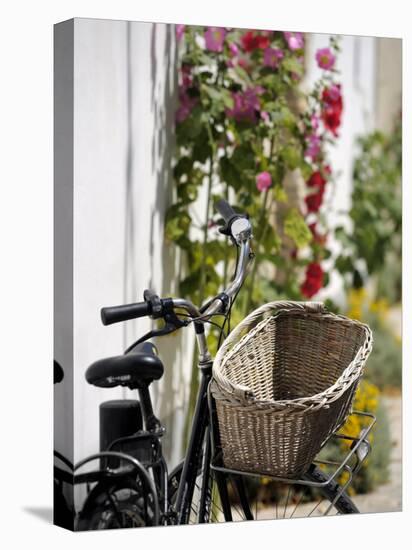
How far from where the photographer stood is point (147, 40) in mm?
3721

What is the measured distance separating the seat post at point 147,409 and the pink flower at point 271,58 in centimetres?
164

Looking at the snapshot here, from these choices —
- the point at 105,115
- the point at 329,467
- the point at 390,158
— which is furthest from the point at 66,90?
the point at 390,158

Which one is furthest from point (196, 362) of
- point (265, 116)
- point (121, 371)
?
point (265, 116)

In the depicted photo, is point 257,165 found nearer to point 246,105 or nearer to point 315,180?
point 246,105

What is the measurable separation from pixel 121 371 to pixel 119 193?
64 centimetres

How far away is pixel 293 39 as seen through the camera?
14.1 feet

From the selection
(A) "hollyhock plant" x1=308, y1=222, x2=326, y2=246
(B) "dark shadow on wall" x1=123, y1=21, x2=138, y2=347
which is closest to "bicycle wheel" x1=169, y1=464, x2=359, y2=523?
(B) "dark shadow on wall" x1=123, y1=21, x2=138, y2=347

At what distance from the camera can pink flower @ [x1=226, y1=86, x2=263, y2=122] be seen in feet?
13.6

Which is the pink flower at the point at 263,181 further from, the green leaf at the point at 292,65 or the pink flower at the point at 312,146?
the green leaf at the point at 292,65

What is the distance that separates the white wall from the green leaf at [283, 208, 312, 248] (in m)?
0.74

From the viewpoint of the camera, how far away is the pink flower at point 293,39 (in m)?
4.30

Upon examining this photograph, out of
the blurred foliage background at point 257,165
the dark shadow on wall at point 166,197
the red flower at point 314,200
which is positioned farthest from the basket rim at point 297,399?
the red flower at point 314,200

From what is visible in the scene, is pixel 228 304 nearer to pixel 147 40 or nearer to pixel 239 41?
pixel 147 40

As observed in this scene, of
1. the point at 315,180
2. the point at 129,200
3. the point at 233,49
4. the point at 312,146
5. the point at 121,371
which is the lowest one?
the point at 121,371
